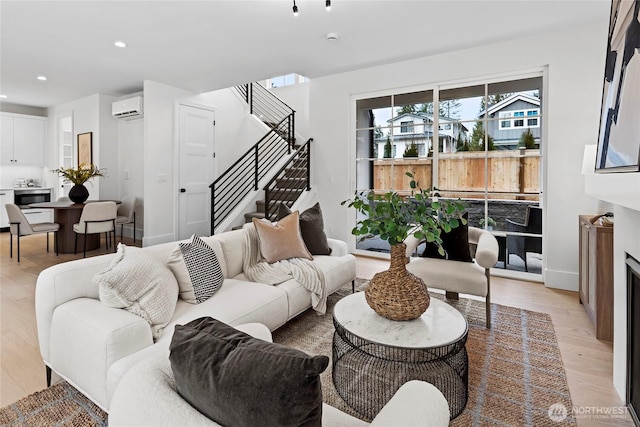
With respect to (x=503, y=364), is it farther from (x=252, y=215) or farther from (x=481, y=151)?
(x=252, y=215)

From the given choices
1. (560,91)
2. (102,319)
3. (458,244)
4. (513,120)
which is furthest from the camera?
(513,120)

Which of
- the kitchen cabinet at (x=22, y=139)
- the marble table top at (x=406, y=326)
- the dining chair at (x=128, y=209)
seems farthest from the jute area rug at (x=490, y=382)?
the kitchen cabinet at (x=22, y=139)

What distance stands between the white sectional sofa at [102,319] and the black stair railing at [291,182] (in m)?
2.85

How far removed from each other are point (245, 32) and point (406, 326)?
329 cm

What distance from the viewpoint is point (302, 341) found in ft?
7.59

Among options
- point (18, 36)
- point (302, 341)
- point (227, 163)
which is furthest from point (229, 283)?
point (227, 163)

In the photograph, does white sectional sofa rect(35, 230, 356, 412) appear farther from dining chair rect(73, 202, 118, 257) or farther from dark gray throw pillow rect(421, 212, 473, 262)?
dining chair rect(73, 202, 118, 257)

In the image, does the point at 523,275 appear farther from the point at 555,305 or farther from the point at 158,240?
the point at 158,240

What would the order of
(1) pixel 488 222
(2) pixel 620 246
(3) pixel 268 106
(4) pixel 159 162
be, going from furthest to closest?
(3) pixel 268 106, (4) pixel 159 162, (1) pixel 488 222, (2) pixel 620 246

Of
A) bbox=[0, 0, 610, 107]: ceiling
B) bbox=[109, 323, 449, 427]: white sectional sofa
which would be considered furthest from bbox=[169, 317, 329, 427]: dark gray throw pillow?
bbox=[0, 0, 610, 107]: ceiling

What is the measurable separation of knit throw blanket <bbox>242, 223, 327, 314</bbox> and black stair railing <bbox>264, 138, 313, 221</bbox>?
2318 mm

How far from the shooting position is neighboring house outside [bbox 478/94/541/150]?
147 inches

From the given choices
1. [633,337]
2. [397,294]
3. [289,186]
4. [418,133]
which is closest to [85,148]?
[289,186]

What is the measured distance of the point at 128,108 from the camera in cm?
557
